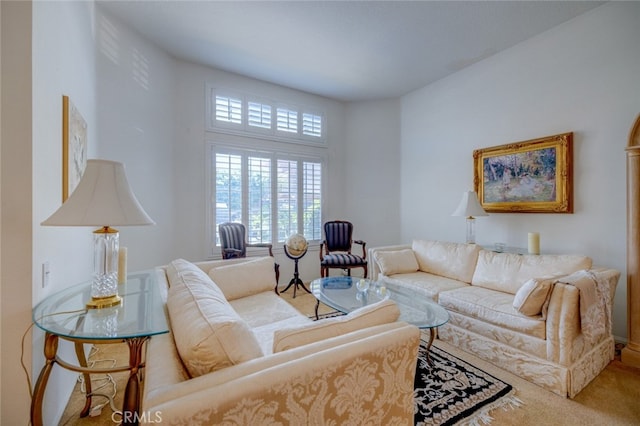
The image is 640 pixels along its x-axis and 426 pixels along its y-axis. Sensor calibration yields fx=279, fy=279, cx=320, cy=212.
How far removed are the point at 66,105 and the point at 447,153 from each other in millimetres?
4247

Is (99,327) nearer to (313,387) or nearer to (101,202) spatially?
(101,202)

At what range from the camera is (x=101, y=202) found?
140 centimetres

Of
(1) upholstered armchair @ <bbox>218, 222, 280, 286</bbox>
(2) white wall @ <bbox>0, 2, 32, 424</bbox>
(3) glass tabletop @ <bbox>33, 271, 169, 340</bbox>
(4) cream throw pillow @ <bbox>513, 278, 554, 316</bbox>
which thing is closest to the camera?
(3) glass tabletop @ <bbox>33, 271, 169, 340</bbox>

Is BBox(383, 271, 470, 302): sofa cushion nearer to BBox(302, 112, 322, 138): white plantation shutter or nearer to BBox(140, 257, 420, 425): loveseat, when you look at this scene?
BBox(140, 257, 420, 425): loveseat

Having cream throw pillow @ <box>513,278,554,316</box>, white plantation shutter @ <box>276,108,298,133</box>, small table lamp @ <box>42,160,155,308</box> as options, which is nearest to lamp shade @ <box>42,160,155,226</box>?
small table lamp @ <box>42,160,155,308</box>

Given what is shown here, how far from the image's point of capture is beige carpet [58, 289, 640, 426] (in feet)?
5.47

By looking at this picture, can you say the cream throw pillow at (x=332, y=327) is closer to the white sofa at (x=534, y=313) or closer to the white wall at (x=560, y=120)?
the white sofa at (x=534, y=313)

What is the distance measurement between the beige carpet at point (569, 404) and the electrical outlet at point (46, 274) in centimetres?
89

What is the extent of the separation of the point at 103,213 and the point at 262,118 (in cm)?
342

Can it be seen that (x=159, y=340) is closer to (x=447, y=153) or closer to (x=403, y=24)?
(x=403, y=24)

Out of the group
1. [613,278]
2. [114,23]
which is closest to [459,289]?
[613,278]

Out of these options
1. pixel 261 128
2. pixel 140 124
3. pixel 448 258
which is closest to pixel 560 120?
pixel 448 258

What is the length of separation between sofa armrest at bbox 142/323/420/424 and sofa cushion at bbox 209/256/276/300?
1.58m

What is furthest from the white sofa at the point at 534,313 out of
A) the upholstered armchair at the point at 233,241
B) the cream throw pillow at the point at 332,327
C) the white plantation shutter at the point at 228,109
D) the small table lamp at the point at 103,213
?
the white plantation shutter at the point at 228,109
